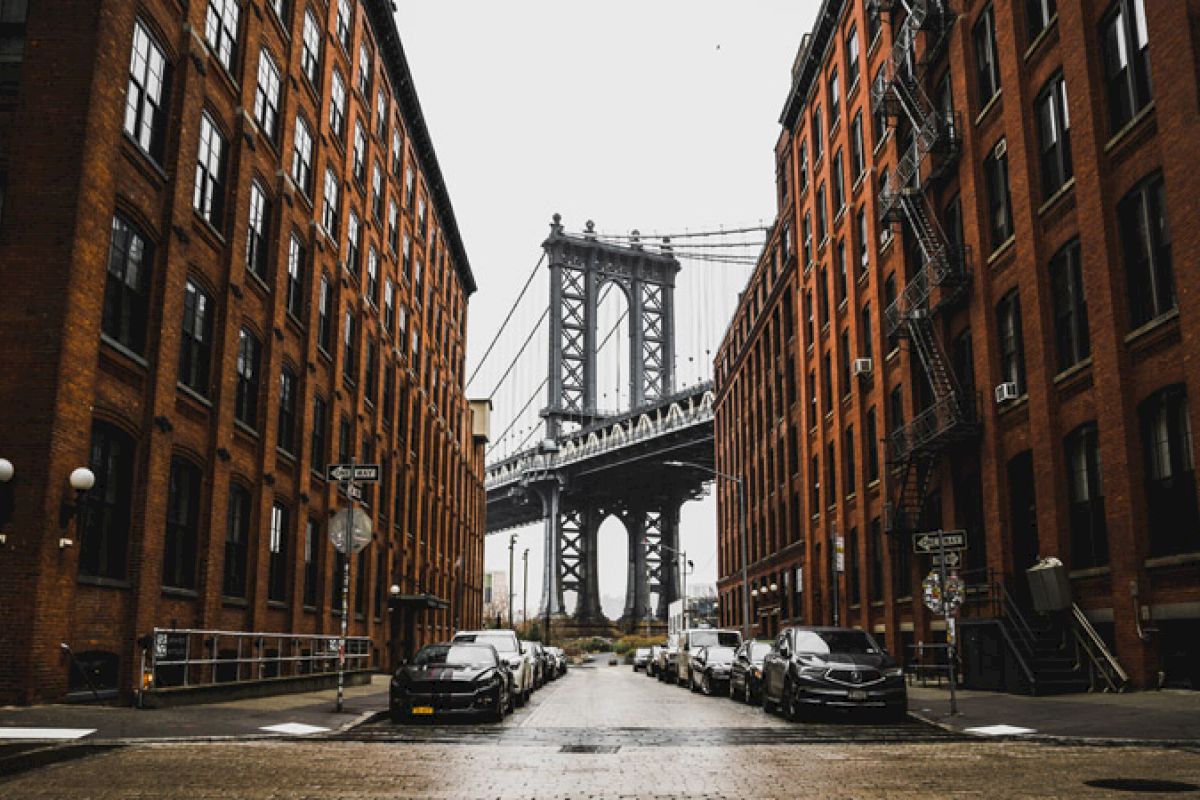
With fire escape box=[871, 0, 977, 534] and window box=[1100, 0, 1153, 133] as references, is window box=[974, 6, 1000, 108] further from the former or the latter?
window box=[1100, 0, 1153, 133]

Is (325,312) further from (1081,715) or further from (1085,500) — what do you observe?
(1081,715)

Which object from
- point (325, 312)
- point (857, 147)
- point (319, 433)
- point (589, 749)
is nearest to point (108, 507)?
point (589, 749)

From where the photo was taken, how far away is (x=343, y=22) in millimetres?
37281

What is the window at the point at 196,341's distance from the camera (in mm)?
22734

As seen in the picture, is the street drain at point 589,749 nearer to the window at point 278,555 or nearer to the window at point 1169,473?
the window at point 1169,473

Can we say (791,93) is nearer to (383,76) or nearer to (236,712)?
(383,76)

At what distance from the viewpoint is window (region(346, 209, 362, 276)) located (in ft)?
122

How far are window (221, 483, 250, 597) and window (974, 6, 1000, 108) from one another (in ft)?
66.6

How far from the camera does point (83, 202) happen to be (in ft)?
57.1

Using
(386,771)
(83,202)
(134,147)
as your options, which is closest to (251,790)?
(386,771)

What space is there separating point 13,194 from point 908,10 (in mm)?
26515

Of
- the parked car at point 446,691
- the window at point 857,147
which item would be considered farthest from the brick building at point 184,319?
the window at point 857,147

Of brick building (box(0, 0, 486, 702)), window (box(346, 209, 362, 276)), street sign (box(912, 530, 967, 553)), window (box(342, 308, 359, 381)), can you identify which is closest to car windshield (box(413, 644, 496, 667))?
brick building (box(0, 0, 486, 702))

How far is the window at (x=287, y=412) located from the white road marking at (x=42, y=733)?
16001 mm
